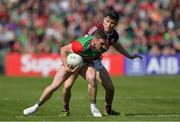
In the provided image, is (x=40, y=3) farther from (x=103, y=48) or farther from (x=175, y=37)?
(x=103, y=48)

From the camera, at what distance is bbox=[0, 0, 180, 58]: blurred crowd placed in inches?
1257

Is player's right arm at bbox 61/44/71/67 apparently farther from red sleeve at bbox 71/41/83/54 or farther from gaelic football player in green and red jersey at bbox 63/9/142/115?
gaelic football player in green and red jersey at bbox 63/9/142/115

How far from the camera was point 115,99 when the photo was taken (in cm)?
1977

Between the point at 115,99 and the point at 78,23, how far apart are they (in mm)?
13372

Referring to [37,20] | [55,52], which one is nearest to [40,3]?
[37,20]

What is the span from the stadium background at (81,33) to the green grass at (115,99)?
1187 millimetres

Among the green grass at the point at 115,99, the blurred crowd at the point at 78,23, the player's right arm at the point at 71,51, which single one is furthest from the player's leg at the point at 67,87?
the blurred crowd at the point at 78,23

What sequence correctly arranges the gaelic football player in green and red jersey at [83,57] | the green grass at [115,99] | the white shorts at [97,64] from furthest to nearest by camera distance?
the white shorts at [97,64] < the green grass at [115,99] < the gaelic football player in green and red jersey at [83,57]

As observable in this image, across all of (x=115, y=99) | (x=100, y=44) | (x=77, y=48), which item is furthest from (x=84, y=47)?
(x=115, y=99)

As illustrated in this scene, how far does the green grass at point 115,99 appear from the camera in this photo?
1444cm

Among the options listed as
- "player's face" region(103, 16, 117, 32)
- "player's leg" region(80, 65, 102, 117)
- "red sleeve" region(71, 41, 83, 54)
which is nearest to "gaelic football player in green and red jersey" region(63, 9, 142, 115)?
"player's face" region(103, 16, 117, 32)

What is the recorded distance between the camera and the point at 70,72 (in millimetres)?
14141

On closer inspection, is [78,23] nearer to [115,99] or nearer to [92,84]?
[115,99]

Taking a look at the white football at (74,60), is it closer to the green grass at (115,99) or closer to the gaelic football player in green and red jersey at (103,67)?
the gaelic football player in green and red jersey at (103,67)
